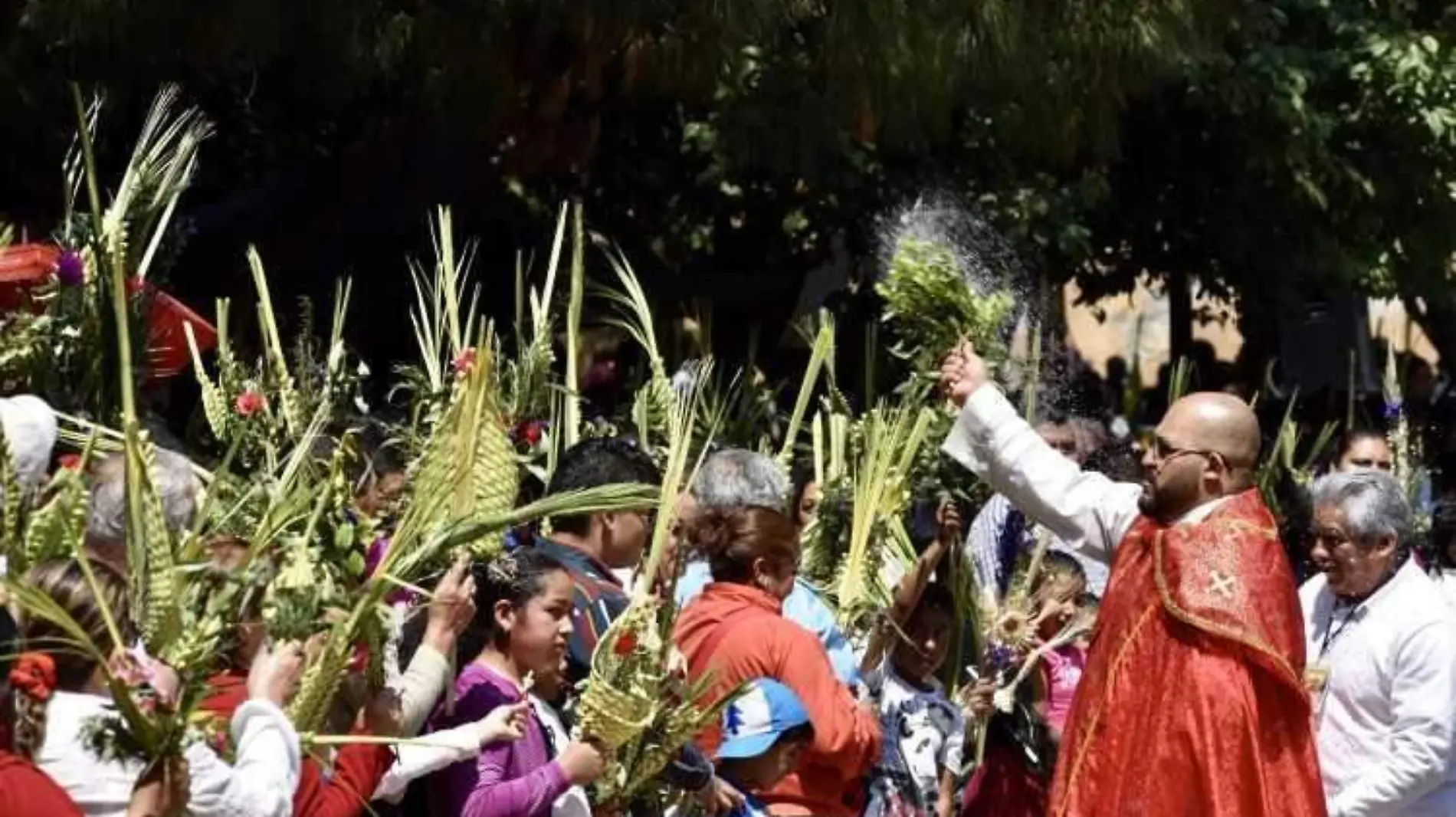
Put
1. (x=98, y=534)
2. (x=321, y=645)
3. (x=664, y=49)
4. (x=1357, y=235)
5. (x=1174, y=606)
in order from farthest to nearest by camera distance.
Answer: (x=1357, y=235)
(x=664, y=49)
(x=1174, y=606)
(x=98, y=534)
(x=321, y=645)

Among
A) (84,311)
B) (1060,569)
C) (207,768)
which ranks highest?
(84,311)

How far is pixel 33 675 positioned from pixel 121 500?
1.19 metres

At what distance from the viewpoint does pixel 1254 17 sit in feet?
45.4

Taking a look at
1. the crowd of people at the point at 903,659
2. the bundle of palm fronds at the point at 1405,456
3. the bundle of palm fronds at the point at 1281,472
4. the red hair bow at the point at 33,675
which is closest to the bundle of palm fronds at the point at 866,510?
the crowd of people at the point at 903,659

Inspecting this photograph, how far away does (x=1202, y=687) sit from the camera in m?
7.54

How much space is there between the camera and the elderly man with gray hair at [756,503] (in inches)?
301

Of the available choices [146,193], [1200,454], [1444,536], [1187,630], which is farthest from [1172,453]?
[146,193]

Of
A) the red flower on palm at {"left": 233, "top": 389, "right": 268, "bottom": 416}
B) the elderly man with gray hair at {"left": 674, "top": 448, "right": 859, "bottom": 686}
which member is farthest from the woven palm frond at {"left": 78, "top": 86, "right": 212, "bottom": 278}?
the elderly man with gray hair at {"left": 674, "top": 448, "right": 859, "bottom": 686}

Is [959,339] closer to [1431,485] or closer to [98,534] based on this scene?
[98,534]

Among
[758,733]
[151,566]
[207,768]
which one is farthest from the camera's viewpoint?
[758,733]

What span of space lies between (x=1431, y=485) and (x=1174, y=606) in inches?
204

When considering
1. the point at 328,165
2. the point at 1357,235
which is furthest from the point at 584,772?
the point at 1357,235

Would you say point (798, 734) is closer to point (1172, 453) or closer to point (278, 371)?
point (1172, 453)

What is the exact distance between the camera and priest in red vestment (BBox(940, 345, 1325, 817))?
7.53 metres
